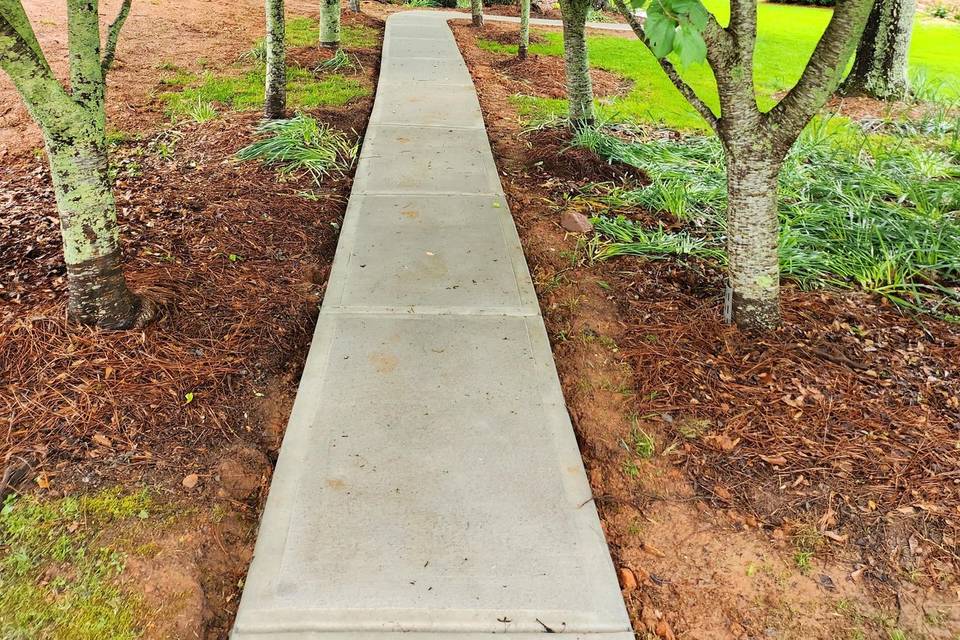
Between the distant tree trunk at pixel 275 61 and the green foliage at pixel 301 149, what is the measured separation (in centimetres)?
31

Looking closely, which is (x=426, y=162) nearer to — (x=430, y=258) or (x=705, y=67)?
(x=430, y=258)

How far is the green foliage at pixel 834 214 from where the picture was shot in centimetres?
396

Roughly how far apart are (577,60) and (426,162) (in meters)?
1.83

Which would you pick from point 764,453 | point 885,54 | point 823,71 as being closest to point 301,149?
point 823,71

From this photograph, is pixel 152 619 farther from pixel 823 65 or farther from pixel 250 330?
pixel 823 65

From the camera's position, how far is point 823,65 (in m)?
2.84

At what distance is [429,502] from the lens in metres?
2.46

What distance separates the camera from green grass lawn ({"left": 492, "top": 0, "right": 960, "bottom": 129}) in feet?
25.8

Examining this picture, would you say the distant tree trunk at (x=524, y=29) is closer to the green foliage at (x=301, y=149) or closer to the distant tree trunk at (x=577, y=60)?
the distant tree trunk at (x=577, y=60)

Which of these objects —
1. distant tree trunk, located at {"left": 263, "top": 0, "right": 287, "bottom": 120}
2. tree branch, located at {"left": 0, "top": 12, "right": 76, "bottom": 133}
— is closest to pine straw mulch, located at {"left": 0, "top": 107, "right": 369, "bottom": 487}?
tree branch, located at {"left": 0, "top": 12, "right": 76, "bottom": 133}

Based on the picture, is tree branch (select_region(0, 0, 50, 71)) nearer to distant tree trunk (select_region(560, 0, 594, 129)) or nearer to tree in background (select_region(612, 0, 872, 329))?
tree in background (select_region(612, 0, 872, 329))

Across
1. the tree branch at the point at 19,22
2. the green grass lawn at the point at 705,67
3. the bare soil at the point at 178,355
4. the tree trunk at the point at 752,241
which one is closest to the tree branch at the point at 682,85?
the tree trunk at the point at 752,241

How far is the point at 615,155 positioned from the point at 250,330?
3.92 meters

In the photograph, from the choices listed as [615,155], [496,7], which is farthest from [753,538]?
[496,7]
